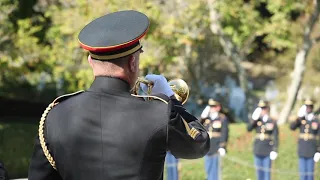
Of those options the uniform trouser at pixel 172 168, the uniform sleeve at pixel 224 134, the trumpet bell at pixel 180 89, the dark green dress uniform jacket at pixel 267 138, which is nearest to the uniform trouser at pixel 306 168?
the dark green dress uniform jacket at pixel 267 138

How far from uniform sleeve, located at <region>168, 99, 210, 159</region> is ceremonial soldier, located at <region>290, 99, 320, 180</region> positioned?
865 cm

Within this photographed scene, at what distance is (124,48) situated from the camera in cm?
227

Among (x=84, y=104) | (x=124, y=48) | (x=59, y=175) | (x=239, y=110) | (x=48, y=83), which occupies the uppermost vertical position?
(x=124, y=48)

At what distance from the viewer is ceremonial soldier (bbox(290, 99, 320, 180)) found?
10.6 metres

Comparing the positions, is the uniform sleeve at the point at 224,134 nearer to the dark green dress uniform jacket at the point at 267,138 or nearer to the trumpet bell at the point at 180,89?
the dark green dress uniform jacket at the point at 267,138

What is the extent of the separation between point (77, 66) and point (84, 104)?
13.8m

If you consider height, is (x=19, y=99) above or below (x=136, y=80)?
below

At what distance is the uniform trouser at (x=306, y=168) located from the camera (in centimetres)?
1062

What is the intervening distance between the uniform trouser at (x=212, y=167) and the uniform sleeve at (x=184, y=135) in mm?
8620

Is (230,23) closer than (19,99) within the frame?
Yes

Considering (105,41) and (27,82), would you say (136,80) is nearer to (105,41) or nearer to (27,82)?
(105,41)

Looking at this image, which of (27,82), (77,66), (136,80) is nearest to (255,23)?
(77,66)

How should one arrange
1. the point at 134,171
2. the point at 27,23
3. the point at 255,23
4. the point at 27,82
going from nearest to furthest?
the point at 134,171
the point at 27,23
the point at 255,23
the point at 27,82

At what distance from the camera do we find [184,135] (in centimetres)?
223
